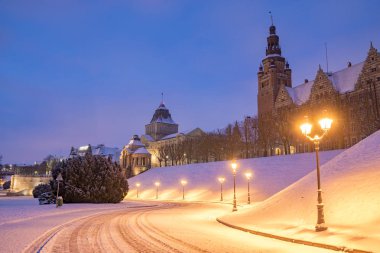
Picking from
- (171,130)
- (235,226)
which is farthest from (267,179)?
(171,130)

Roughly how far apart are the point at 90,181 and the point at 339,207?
115 ft

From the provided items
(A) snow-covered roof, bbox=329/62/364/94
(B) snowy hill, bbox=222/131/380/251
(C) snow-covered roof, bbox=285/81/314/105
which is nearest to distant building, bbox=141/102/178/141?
(C) snow-covered roof, bbox=285/81/314/105

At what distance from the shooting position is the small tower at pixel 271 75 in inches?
3880

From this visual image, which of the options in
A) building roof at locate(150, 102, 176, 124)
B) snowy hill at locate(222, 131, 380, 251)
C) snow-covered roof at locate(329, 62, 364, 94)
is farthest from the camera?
building roof at locate(150, 102, 176, 124)

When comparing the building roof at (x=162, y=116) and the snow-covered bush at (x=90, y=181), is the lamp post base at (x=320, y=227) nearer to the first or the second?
the snow-covered bush at (x=90, y=181)

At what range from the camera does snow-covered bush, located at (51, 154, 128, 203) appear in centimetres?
4309

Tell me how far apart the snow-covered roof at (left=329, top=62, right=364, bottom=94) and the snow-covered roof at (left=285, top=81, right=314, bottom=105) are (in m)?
7.65

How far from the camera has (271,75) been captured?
99.2 m

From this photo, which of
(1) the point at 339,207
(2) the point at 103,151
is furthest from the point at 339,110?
(2) the point at 103,151

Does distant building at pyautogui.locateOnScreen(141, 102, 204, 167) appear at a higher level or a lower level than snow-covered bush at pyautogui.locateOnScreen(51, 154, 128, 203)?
higher

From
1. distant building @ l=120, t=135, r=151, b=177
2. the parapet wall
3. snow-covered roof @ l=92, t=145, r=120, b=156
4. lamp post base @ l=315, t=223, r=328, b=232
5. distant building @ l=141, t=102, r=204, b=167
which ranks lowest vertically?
the parapet wall

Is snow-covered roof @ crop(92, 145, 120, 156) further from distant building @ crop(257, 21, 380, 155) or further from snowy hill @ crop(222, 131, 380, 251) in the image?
snowy hill @ crop(222, 131, 380, 251)

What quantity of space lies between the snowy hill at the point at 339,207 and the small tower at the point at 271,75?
7540 cm

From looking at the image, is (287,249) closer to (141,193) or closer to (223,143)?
(141,193)
